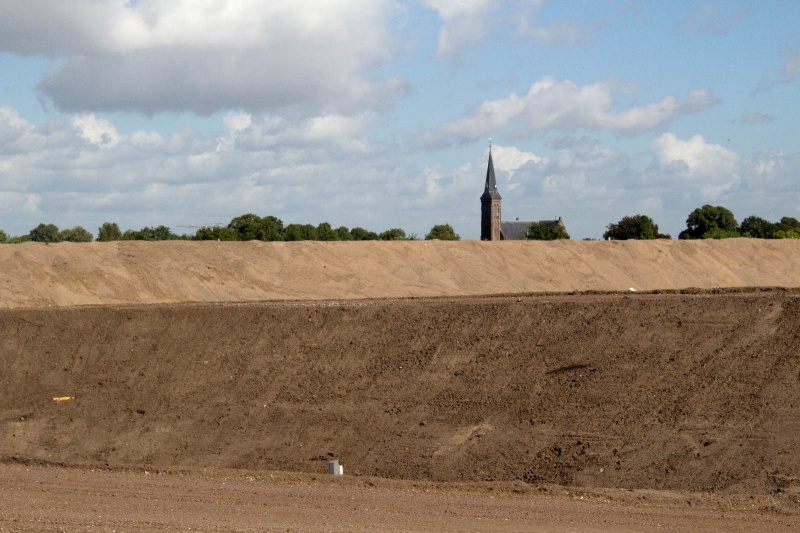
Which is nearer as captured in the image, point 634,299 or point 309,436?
point 309,436

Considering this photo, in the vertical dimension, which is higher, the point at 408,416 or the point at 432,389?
the point at 432,389

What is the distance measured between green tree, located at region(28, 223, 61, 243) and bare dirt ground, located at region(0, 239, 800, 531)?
71504 millimetres

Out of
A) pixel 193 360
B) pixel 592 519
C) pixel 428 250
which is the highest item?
pixel 428 250

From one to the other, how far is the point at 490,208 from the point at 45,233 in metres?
50.8

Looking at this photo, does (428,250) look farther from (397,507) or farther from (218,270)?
(397,507)

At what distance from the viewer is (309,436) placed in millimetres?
18625

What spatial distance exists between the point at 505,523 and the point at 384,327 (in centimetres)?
1091

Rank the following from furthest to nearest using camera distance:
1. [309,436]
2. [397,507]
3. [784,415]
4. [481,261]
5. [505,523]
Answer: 1. [481,261]
2. [309,436]
3. [784,415]
4. [397,507]
5. [505,523]

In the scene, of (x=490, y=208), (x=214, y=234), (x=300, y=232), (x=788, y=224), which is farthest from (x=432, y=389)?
(x=490, y=208)

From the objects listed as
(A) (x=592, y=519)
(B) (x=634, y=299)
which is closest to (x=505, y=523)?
(A) (x=592, y=519)

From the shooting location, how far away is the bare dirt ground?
13.8 meters

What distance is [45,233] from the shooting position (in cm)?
9488

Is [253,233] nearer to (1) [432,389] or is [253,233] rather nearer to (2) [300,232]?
(2) [300,232]

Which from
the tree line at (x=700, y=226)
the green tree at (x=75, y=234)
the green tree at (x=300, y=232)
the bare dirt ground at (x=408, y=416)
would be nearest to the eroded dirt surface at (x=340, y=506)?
the bare dirt ground at (x=408, y=416)
